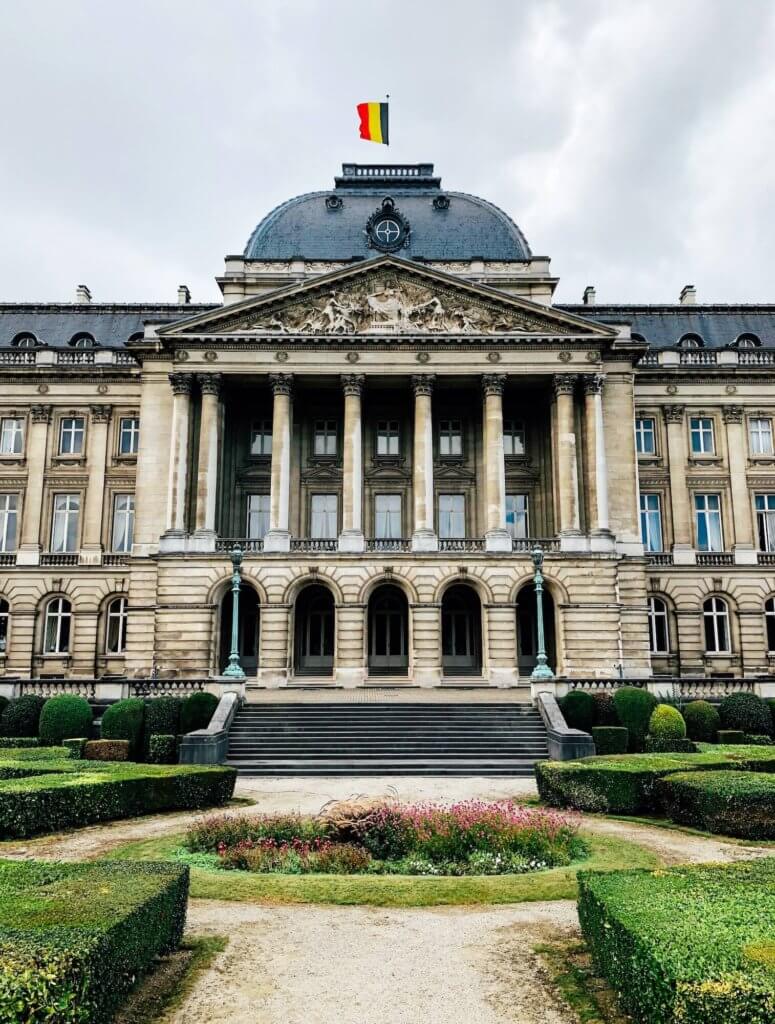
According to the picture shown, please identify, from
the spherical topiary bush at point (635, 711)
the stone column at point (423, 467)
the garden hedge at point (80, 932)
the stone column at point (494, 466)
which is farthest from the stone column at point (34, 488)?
the garden hedge at point (80, 932)

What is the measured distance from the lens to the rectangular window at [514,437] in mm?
48000

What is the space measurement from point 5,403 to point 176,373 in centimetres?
1318

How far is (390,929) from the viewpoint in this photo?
36.0 feet

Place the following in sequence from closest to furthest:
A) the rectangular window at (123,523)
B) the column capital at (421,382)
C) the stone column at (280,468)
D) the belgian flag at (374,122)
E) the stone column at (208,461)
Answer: the stone column at (280,468), the stone column at (208,461), the column capital at (421,382), the rectangular window at (123,523), the belgian flag at (374,122)

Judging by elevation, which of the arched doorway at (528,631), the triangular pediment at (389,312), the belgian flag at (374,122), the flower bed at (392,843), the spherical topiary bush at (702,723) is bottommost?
the flower bed at (392,843)

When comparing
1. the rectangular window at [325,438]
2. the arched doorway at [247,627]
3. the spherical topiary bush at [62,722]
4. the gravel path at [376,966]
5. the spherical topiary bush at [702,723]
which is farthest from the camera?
the rectangular window at [325,438]

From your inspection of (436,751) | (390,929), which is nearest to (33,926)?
(390,929)

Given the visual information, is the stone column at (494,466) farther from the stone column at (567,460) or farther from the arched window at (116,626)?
the arched window at (116,626)

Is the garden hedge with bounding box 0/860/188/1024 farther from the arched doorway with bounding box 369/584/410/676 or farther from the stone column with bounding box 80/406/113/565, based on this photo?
the stone column with bounding box 80/406/113/565

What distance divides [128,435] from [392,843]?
3988 centimetres

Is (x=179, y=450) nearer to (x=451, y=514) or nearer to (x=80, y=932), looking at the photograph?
(x=451, y=514)

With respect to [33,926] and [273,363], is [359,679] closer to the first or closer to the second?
[273,363]

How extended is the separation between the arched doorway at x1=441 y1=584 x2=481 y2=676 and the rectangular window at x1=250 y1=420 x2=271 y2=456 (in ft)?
40.7

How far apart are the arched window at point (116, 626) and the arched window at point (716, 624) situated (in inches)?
1235
